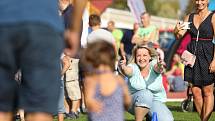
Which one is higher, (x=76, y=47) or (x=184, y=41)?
(x=184, y=41)

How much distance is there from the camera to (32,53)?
3570 millimetres

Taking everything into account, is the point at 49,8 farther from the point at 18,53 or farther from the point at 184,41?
the point at 184,41

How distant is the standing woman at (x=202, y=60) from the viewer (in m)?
8.57

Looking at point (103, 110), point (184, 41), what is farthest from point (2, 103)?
point (184, 41)

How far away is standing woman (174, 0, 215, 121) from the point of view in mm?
8570

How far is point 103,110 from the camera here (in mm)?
5055

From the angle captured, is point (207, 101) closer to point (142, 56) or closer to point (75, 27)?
point (142, 56)

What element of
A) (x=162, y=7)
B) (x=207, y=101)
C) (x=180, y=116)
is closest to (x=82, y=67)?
(x=207, y=101)

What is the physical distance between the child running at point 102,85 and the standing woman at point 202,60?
11.9ft

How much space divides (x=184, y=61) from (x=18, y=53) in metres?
5.24

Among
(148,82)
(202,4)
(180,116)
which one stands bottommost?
(180,116)

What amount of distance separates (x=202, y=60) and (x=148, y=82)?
3.17 ft

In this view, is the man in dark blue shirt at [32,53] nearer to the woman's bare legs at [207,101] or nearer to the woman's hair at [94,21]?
the woman's bare legs at [207,101]

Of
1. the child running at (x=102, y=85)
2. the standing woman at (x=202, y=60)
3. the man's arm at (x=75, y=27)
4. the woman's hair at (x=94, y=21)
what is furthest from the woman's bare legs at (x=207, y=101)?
the man's arm at (x=75, y=27)
